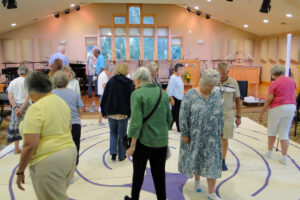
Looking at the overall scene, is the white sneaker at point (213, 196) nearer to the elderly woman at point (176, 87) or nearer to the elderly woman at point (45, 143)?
the elderly woman at point (45, 143)

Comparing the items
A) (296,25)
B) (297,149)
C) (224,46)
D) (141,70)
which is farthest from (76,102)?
(224,46)

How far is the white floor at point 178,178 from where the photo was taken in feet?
9.70

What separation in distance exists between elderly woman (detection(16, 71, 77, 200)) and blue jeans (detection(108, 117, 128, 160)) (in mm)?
1745

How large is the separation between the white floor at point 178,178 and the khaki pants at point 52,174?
1089mm

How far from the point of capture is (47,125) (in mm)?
1785

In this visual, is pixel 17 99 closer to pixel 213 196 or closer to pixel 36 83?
pixel 36 83

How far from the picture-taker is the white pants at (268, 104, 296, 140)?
3621 mm

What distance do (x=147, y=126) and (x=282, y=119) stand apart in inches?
92.5

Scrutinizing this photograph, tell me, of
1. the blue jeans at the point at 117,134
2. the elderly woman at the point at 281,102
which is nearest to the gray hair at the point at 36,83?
the blue jeans at the point at 117,134

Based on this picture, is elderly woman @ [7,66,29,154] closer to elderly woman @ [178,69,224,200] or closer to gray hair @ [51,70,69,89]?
gray hair @ [51,70,69,89]

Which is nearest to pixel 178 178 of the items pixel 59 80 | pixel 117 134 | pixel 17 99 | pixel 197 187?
pixel 197 187

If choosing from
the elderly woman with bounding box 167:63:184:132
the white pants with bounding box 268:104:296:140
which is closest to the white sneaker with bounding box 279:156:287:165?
the white pants with bounding box 268:104:296:140

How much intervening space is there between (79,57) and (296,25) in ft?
34.3

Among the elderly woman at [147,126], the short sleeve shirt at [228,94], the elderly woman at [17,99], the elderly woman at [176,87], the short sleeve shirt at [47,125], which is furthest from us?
the elderly woman at [176,87]
